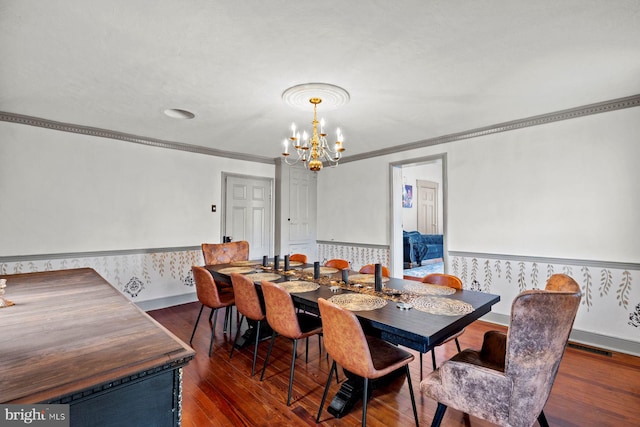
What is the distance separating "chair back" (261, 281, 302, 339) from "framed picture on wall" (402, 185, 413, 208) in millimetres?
7082

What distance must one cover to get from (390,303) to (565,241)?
262 centimetres

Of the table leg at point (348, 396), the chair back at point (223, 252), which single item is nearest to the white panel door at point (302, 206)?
the chair back at point (223, 252)

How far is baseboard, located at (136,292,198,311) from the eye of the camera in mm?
4387

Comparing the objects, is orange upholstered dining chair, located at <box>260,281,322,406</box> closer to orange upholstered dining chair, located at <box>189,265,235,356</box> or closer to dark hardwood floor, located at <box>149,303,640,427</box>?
dark hardwood floor, located at <box>149,303,640,427</box>

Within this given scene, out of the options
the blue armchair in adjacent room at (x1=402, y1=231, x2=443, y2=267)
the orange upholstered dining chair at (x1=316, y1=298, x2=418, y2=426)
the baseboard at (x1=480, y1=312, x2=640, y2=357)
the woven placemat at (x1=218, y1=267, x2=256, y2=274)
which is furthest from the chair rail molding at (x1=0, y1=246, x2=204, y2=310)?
the baseboard at (x1=480, y1=312, x2=640, y2=357)

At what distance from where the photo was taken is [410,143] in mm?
4680

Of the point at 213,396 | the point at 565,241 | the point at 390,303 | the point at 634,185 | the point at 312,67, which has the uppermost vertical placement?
the point at 312,67

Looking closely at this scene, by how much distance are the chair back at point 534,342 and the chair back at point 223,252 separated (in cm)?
352

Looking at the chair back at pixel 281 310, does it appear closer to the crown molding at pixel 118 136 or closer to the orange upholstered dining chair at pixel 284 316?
the orange upholstered dining chair at pixel 284 316

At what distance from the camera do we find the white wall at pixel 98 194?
138 inches

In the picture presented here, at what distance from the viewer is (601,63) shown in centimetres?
235

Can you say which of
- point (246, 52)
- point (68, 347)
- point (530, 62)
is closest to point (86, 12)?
point (246, 52)

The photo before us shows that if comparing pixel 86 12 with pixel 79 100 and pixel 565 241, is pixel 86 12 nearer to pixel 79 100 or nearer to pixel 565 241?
pixel 79 100

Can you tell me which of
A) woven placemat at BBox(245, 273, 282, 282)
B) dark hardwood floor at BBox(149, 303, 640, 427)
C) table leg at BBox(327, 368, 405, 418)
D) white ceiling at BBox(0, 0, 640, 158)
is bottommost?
dark hardwood floor at BBox(149, 303, 640, 427)
